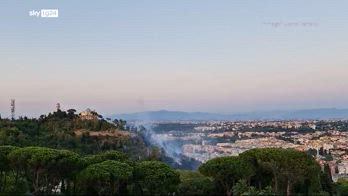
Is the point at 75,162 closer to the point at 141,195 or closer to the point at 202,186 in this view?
the point at 141,195

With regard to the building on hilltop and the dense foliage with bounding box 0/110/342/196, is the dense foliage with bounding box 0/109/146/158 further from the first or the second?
the dense foliage with bounding box 0/110/342/196

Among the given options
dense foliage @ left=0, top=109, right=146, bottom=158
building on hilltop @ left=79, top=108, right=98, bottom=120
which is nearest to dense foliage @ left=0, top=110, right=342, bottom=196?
dense foliage @ left=0, top=109, right=146, bottom=158

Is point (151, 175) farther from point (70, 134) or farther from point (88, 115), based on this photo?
point (88, 115)

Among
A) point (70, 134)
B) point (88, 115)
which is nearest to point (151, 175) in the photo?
point (70, 134)

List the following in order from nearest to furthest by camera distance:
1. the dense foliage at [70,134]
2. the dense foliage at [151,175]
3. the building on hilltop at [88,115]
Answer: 1. the dense foliage at [151,175]
2. the dense foliage at [70,134]
3. the building on hilltop at [88,115]

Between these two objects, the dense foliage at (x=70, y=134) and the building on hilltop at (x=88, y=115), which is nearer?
the dense foliage at (x=70, y=134)

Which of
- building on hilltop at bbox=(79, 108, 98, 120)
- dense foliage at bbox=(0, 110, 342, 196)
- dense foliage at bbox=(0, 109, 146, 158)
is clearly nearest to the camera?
dense foliage at bbox=(0, 110, 342, 196)

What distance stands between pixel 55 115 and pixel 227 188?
42798mm

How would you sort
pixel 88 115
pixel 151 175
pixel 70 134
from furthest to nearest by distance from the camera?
Result: pixel 88 115
pixel 70 134
pixel 151 175

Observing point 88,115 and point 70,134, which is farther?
point 88,115

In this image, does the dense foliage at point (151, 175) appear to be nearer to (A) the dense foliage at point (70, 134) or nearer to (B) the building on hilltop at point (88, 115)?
(A) the dense foliage at point (70, 134)

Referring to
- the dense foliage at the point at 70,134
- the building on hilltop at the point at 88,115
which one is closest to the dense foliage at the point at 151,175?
the dense foliage at the point at 70,134

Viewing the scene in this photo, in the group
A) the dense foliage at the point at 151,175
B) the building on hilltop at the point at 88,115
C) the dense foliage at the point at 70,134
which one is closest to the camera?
the dense foliage at the point at 151,175

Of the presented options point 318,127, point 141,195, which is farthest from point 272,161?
point 318,127
